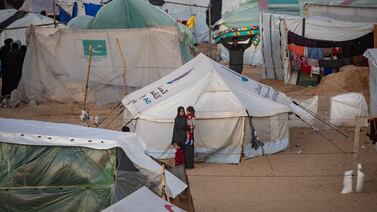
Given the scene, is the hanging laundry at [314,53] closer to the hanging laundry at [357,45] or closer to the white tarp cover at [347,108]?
the hanging laundry at [357,45]

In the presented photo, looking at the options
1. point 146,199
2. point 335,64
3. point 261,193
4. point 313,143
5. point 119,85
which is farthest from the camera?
point 335,64

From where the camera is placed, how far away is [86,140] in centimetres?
786

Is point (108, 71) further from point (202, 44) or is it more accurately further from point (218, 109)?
point (202, 44)

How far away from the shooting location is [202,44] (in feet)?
125

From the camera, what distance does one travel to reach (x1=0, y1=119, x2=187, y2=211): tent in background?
7680 millimetres

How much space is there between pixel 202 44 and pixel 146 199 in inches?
1244

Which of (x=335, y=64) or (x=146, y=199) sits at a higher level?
(x=146, y=199)

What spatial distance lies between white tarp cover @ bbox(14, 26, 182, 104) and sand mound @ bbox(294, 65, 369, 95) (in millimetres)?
4508

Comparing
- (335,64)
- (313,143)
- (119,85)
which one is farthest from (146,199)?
(335,64)

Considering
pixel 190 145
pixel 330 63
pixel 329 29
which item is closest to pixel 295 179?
pixel 190 145

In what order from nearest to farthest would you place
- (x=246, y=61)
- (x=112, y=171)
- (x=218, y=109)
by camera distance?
(x=112, y=171), (x=218, y=109), (x=246, y=61)

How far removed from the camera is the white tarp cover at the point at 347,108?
1700 cm

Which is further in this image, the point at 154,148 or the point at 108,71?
the point at 108,71

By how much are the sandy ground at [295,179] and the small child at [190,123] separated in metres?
Result: 0.53
